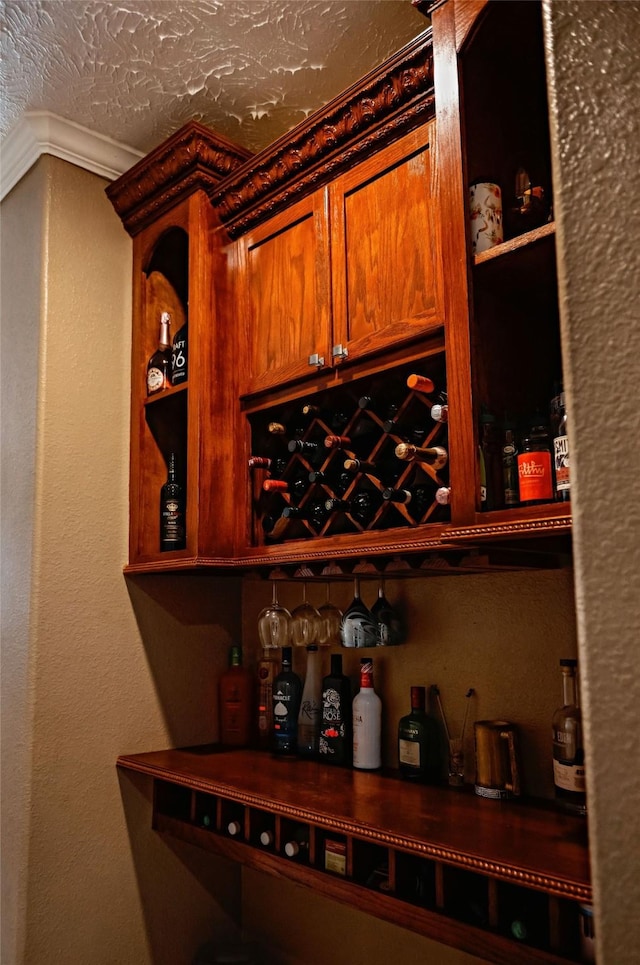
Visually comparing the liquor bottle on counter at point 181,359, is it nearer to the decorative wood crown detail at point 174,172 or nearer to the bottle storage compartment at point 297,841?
the decorative wood crown detail at point 174,172

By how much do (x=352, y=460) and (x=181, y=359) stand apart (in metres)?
0.77

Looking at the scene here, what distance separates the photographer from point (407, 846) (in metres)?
1.40

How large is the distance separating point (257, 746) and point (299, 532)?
771 millimetres

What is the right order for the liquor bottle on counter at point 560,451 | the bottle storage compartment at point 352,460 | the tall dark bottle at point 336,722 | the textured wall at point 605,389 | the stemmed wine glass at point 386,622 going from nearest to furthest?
the textured wall at point 605,389
the liquor bottle on counter at point 560,451
the bottle storage compartment at point 352,460
the stemmed wine glass at point 386,622
the tall dark bottle at point 336,722

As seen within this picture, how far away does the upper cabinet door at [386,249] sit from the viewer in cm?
169

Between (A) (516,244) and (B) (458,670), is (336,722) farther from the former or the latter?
(A) (516,244)

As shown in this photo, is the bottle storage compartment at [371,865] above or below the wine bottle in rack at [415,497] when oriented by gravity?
below

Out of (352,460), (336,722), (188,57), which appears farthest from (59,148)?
(336,722)

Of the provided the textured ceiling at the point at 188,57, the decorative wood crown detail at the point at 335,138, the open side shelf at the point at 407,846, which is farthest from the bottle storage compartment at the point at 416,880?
the textured ceiling at the point at 188,57

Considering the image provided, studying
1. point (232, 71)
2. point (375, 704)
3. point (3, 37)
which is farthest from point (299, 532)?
point (3, 37)

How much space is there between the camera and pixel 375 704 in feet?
6.54

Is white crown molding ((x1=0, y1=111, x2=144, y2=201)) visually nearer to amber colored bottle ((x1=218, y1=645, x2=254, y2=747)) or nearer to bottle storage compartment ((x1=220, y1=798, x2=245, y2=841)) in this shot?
amber colored bottle ((x1=218, y1=645, x2=254, y2=747))

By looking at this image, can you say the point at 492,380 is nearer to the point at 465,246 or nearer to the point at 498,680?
the point at 465,246

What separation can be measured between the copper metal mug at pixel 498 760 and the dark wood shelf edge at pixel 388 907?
1.14 feet
